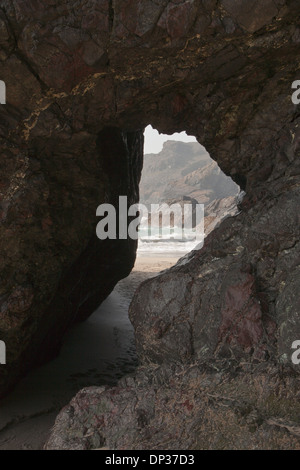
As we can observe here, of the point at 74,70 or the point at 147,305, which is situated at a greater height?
the point at 74,70

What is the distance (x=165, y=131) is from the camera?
4.53 metres

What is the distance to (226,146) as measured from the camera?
13.9 ft

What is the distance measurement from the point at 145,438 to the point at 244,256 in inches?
69.6

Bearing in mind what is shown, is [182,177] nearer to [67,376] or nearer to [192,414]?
[67,376]

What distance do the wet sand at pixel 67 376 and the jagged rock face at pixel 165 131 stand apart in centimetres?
34

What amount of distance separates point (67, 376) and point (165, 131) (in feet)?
11.6

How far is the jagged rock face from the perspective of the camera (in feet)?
10.4

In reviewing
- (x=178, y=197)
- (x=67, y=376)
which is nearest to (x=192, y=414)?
(x=67, y=376)

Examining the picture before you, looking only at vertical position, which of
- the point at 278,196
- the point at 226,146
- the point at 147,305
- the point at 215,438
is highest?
the point at 226,146

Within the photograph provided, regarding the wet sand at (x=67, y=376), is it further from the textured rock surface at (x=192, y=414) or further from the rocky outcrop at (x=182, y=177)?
the rocky outcrop at (x=182, y=177)

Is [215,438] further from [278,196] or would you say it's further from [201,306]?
[278,196]

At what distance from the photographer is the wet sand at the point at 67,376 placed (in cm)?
391

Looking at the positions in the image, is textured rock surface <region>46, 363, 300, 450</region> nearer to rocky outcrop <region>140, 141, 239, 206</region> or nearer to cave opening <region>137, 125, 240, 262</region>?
cave opening <region>137, 125, 240, 262</region>

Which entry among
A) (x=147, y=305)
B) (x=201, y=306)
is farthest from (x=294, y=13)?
(x=147, y=305)
